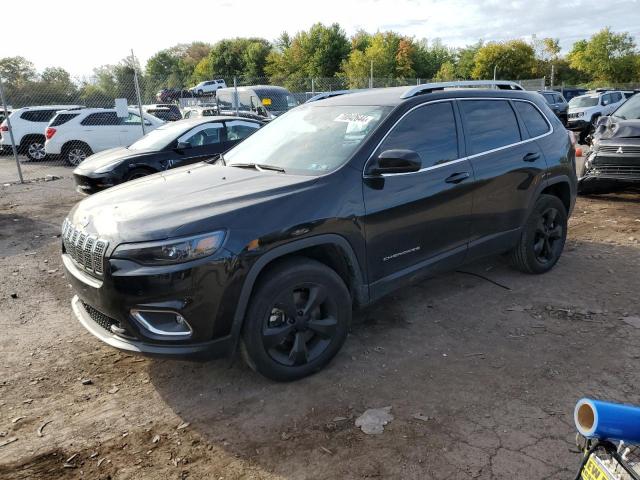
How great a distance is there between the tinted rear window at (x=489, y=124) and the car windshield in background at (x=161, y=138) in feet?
18.4

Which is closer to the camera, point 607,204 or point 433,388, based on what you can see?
point 433,388

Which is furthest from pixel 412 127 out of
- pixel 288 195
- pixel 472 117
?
pixel 288 195

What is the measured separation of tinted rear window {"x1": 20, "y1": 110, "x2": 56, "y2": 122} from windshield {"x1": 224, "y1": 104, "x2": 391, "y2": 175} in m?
14.3

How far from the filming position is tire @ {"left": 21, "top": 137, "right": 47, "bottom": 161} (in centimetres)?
1598

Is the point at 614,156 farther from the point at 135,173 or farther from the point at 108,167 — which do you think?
the point at 108,167

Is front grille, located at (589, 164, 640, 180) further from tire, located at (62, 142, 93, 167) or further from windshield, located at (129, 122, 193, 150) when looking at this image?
tire, located at (62, 142, 93, 167)

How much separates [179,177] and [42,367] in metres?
1.65

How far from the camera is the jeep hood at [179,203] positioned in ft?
9.25

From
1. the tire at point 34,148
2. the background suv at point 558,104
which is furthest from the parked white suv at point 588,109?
the tire at point 34,148

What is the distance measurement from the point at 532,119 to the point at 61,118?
13117mm

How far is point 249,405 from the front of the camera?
3064mm

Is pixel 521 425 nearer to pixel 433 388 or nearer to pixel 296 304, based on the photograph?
pixel 433 388

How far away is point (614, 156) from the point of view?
25.1 ft

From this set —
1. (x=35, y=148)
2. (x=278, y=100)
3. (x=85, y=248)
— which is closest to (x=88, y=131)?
(x=35, y=148)
